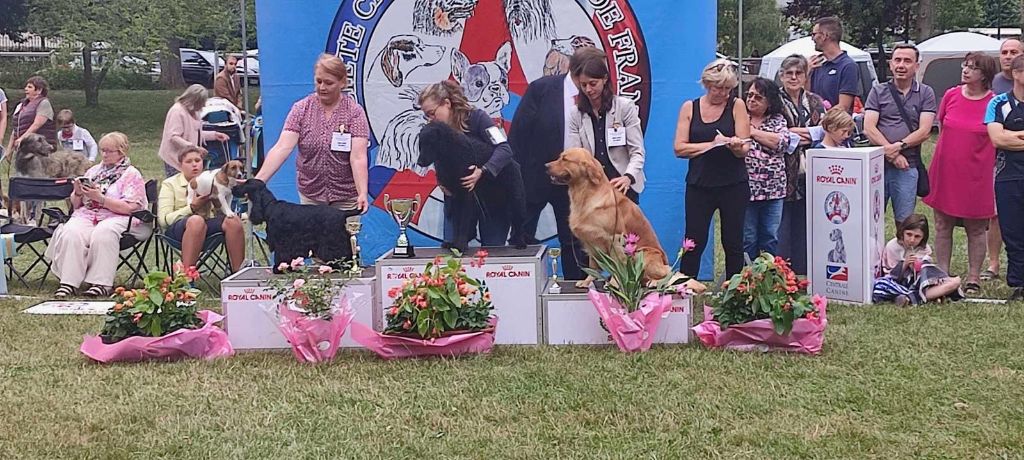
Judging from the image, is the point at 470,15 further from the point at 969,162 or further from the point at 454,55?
the point at 969,162

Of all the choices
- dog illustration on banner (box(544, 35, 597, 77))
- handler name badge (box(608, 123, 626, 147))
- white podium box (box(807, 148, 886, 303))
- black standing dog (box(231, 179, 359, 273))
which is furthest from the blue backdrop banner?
black standing dog (box(231, 179, 359, 273))

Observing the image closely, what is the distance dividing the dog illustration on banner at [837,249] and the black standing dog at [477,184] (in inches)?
67.3

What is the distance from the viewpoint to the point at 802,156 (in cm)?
652

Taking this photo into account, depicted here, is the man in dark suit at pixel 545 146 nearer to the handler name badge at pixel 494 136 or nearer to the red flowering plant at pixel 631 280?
the handler name badge at pixel 494 136

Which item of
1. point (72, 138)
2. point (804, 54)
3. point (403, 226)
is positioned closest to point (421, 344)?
point (403, 226)

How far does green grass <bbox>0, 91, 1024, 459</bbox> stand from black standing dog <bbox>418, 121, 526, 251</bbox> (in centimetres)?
117

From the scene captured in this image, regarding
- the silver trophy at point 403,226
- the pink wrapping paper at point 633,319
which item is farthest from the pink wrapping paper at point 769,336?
the silver trophy at point 403,226

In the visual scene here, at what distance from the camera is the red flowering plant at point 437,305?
479 centimetres

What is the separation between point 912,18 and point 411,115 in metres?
25.7

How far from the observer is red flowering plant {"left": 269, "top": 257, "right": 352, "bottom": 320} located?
190 inches

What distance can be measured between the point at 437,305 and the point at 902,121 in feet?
10.4

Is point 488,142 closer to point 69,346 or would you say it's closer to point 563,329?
point 563,329

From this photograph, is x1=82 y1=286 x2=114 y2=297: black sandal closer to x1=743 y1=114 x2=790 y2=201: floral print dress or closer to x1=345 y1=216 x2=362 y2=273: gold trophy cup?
x1=345 y1=216 x2=362 y2=273: gold trophy cup

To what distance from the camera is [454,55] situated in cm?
653
